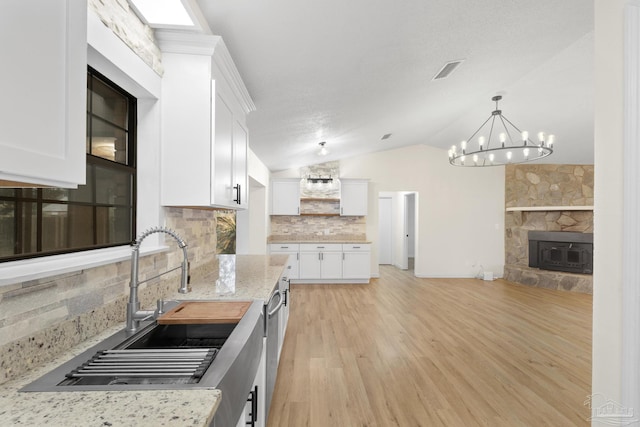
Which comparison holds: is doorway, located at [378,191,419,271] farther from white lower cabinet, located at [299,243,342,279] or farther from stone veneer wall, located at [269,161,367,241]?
white lower cabinet, located at [299,243,342,279]

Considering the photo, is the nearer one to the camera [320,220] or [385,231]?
[320,220]

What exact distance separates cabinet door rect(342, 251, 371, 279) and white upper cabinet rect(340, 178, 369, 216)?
893 mm

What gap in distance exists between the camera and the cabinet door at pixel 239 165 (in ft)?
6.91

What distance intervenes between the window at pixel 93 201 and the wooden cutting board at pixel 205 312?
0.47 meters

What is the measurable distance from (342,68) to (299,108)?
0.77 metres

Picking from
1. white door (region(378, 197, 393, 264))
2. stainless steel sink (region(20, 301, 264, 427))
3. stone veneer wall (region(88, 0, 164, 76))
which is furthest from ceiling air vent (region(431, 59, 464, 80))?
white door (region(378, 197, 393, 264))

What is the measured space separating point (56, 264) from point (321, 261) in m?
5.06

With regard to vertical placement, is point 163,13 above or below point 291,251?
above

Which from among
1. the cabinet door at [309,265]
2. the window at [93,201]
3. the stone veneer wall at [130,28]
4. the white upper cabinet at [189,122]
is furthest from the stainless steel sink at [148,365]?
the cabinet door at [309,265]

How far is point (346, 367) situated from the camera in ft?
8.59

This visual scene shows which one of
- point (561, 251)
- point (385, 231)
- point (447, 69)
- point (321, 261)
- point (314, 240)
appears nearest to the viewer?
point (447, 69)

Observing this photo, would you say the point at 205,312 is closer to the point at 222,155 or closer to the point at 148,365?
the point at 148,365

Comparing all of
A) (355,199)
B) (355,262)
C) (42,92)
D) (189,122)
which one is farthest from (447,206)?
(42,92)

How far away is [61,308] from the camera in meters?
1.03
